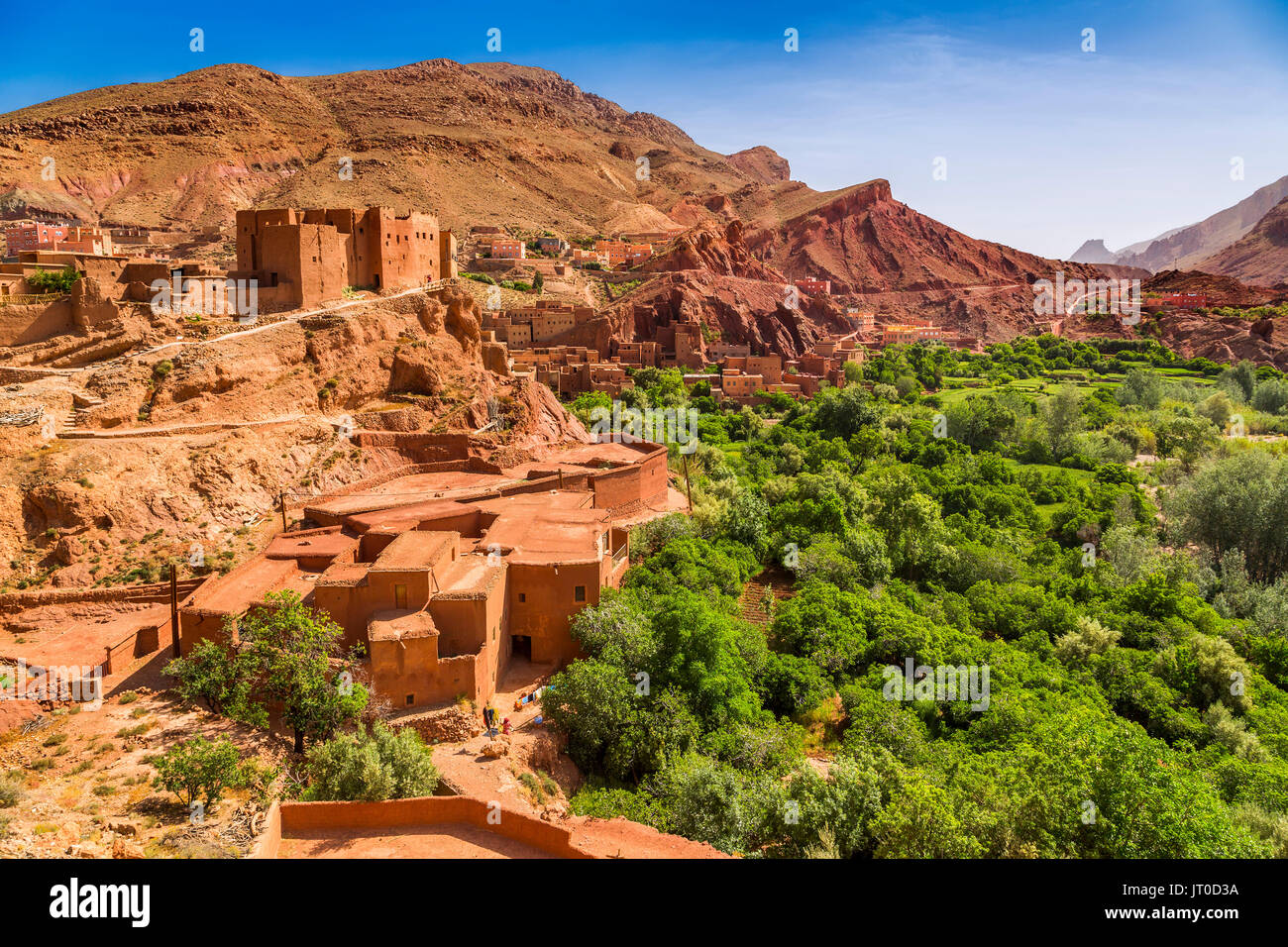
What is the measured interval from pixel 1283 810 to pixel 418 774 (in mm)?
14591

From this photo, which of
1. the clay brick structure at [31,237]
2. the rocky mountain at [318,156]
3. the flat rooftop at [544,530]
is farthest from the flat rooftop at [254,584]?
the rocky mountain at [318,156]

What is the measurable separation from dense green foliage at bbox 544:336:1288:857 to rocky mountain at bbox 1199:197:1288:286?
369 feet

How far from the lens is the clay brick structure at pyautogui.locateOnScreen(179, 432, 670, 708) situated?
1425cm

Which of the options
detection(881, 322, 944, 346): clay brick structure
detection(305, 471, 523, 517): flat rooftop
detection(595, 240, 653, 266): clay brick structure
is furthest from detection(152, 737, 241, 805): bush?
detection(881, 322, 944, 346): clay brick structure

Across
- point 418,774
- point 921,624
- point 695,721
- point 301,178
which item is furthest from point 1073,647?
point 301,178

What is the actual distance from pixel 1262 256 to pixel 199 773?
168257 mm

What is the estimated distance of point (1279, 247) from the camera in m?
131

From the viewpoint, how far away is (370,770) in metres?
10.4

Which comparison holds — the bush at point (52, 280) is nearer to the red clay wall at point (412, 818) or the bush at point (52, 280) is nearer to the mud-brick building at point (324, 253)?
the mud-brick building at point (324, 253)

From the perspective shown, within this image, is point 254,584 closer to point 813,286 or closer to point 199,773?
point 199,773

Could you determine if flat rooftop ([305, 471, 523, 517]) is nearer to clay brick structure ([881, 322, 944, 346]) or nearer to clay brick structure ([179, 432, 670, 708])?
clay brick structure ([179, 432, 670, 708])

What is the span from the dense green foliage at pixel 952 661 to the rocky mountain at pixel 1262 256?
11237 cm

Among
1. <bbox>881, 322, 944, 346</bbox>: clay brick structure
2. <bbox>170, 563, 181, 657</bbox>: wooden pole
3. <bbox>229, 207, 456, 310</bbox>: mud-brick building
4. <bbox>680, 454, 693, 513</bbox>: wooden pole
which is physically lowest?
<bbox>170, 563, 181, 657</bbox>: wooden pole
